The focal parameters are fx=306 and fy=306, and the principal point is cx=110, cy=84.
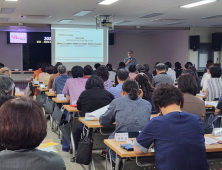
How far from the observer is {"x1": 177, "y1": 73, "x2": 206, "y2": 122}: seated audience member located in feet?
11.0

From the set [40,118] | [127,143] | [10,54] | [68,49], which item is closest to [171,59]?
[68,49]

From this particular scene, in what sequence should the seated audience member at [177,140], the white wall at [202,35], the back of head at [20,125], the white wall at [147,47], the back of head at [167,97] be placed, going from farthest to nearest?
the white wall at [147,47] → the white wall at [202,35] → the back of head at [167,97] → the seated audience member at [177,140] → the back of head at [20,125]

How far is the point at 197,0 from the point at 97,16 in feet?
11.7

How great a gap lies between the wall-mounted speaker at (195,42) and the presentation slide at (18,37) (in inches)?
330

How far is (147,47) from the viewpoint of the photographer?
18.7 metres

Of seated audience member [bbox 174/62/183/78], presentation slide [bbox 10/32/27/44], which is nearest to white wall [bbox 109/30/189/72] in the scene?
presentation slide [bbox 10/32/27/44]

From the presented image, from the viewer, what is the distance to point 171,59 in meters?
16.5

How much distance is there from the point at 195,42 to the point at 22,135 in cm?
1370

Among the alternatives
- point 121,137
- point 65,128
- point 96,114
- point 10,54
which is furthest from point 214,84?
point 10,54

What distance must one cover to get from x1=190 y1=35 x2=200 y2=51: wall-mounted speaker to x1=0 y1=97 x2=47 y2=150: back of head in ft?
44.5

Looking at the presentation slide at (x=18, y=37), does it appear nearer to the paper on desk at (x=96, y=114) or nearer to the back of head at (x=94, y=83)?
the back of head at (x=94, y=83)

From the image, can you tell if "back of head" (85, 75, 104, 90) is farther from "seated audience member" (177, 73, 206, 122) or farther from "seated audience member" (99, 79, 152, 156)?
"seated audience member" (177, 73, 206, 122)

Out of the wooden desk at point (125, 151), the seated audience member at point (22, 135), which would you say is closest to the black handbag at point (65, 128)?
the wooden desk at point (125, 151)

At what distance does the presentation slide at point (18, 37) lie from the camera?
52.0ft
